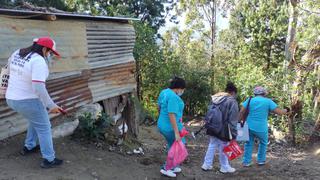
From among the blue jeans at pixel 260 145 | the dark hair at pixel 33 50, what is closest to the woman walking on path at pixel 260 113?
the blue jeans at pixel 260 145

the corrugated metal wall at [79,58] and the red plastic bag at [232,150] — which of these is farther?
the red plastic bag at [232,150]

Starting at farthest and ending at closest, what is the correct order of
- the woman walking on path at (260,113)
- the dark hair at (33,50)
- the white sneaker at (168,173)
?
the woman walking on path at (260,113), the white sneaker at (168,173), the dark hair at (33,50)

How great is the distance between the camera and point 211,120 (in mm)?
6527

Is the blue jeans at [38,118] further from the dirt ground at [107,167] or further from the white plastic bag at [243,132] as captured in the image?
the white plastic bag at [243,132]

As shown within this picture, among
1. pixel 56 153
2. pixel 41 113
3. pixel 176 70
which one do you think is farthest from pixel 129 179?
pixel 176 70

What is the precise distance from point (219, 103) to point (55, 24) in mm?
2822

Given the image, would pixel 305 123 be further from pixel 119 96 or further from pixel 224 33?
pixel 224 33

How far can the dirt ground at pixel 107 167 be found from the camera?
532cm

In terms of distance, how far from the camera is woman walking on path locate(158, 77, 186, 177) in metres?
5.75

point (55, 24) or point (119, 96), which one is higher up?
point (55, 24)

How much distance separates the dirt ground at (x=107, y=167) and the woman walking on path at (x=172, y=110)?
68cm

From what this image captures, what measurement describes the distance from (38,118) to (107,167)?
53.2 inches

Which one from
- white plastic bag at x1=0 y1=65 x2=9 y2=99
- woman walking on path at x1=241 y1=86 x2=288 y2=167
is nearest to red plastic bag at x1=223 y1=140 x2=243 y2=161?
woman walking on path at x1=241 y1=86 x2=288 y2=167

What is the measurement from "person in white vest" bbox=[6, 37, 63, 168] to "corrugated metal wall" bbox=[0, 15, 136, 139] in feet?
2.50
